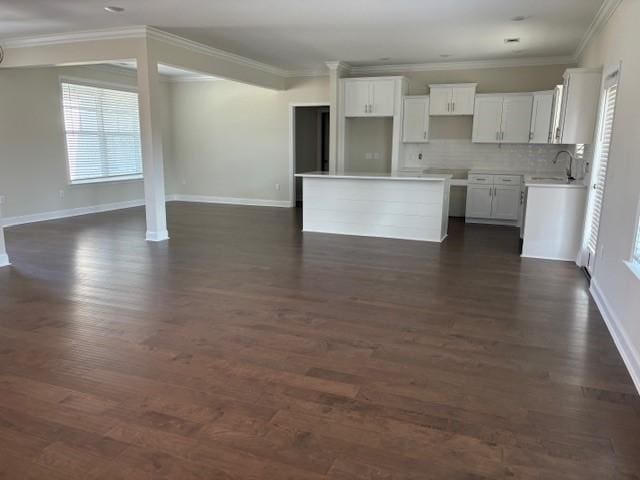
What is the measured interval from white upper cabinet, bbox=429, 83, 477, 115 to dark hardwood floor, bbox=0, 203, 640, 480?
12.1 feet

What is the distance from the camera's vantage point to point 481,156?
8.33 m

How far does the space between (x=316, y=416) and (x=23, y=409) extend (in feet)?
4.79

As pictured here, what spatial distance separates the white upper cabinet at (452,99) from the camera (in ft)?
25.9

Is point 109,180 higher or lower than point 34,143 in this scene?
lower

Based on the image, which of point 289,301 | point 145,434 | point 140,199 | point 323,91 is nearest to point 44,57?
point 140,199

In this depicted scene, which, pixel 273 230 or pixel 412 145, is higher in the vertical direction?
pixel 412 145

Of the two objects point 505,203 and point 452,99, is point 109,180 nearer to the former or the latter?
point 452,99

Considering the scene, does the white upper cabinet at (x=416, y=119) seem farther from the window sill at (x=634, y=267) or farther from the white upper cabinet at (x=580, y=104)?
the window sill at (x=634, y=267)

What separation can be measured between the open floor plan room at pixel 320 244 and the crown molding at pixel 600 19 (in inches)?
1.6

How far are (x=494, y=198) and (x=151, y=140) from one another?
540 centimetres

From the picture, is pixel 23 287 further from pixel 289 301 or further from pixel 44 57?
pixel 44 57

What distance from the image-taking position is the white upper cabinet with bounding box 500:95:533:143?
7.59 m

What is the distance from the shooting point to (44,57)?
659cm

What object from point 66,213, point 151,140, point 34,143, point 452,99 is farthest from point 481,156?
point 34,143
